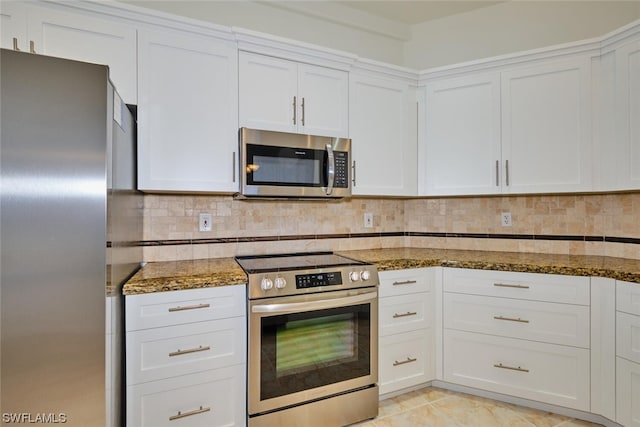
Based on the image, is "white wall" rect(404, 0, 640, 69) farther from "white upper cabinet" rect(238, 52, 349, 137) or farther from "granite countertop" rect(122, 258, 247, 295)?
"granite countertop" rect(122, 258, 247, 295)

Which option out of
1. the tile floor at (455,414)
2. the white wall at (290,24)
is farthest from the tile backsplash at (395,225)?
the white wall at (290,24)

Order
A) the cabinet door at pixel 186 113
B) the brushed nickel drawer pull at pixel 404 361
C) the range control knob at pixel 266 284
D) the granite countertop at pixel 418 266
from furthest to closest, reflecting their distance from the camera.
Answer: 1. the brushed nickel drawer pull at pixel 404 361
2. the cabinet door at pixel 186 113
3. the range control knob at pixel 266 284
4. the granite countertop at pixel 418 266

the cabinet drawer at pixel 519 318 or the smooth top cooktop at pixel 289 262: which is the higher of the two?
the smooth top cooktop at pixel 289 262

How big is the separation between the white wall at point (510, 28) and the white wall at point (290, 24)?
23 cm

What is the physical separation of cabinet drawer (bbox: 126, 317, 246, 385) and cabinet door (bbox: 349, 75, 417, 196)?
1245mm

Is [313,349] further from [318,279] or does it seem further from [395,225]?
[395,225]

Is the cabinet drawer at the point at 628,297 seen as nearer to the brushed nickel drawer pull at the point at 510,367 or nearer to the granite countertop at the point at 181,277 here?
the brushed nickel drawer pull at the point at 510,367

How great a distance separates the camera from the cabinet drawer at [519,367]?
2.01 meters

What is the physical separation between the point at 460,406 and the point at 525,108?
1912mm

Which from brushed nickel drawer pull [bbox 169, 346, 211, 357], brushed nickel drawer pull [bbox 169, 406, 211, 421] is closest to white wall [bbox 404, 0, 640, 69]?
brushed nickel drawer pull [bbox 169, 346, 211, 357]

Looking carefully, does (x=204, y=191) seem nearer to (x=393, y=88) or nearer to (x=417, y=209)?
(x=393, y=88)

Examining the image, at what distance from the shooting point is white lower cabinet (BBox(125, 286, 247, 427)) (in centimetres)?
158

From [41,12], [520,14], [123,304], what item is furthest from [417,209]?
[41,12]

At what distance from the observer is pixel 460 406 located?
2.18m
